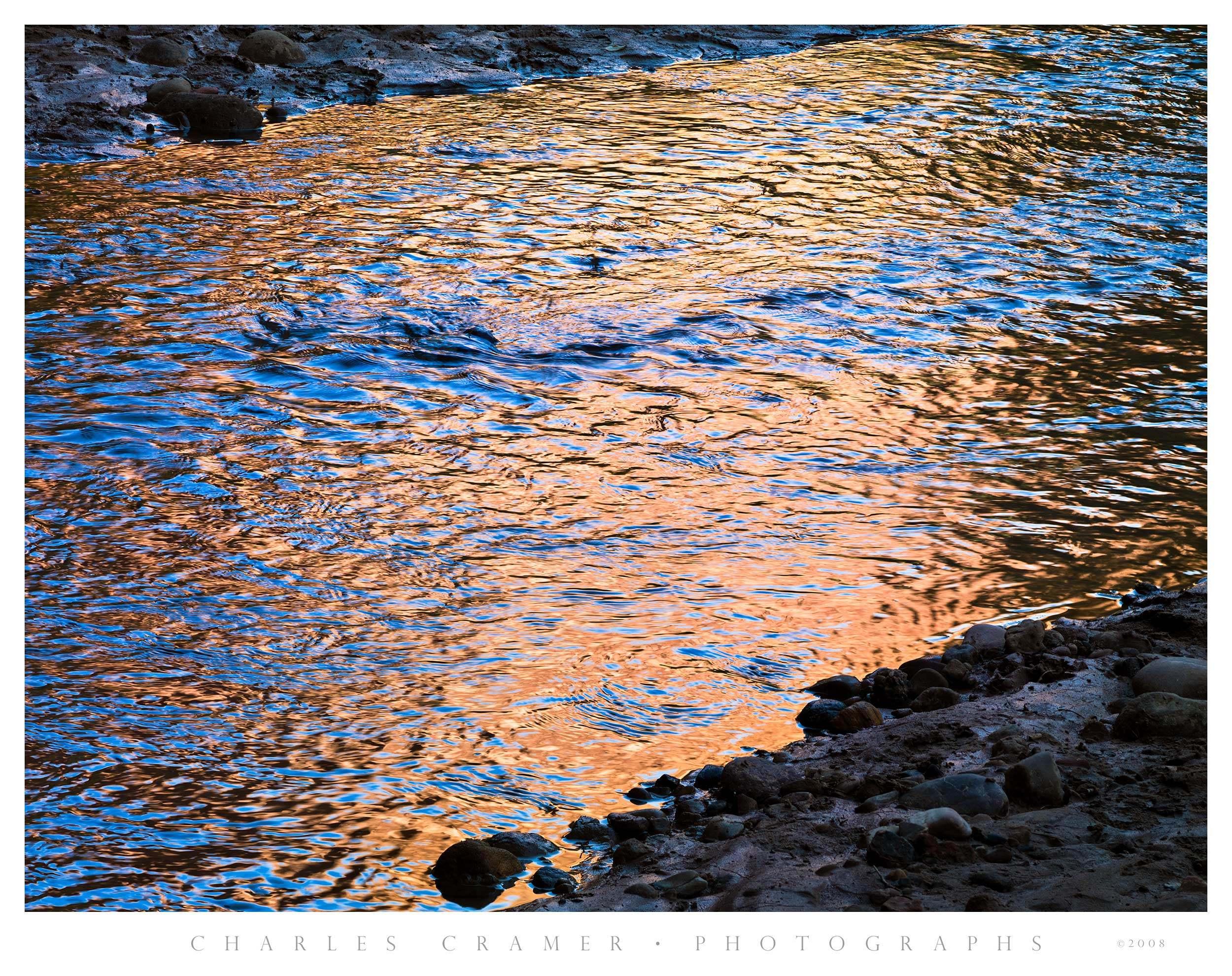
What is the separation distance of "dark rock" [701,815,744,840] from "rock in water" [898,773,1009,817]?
41cm

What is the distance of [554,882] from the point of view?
3.01 metres

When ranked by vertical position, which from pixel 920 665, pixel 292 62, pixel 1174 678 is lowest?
pixel 920 665

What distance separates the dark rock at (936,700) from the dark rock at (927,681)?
63 millimetres

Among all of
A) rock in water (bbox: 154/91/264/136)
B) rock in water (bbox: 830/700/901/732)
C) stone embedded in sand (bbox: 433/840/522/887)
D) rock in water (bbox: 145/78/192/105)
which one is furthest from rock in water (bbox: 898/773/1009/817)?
rock in water (bbox: 145/78/192/105)

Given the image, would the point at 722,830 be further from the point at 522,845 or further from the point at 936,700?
the point at 936,700

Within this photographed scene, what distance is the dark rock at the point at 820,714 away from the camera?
3691mm

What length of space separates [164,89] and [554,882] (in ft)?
29.3

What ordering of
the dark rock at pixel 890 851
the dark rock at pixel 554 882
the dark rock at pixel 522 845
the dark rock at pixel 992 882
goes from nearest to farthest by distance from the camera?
the dark rock at pixel 992 882
the dark rock at pixel 890 851
the dark rock at pixel 554 882
the dark rock at pixel 522 845

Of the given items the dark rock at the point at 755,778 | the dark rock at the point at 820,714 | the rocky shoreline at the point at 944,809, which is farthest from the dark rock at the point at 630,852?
the dark rock at the point at 820,714

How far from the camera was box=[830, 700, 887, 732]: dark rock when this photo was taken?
11.9 feet

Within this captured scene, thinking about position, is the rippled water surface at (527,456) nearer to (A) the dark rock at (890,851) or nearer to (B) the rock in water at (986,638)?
(B) the rock in water at (986,638)

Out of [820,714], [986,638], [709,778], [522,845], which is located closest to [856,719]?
[820,714]
